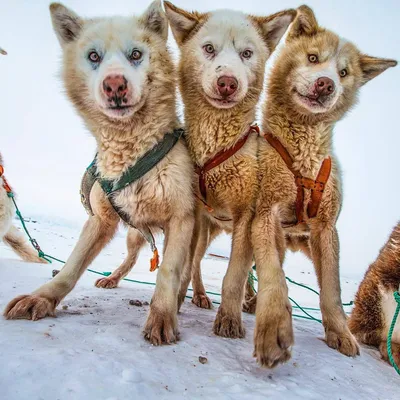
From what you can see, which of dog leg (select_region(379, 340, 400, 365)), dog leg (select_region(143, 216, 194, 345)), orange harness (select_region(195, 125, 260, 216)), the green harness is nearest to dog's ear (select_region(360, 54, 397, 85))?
orange harness (select_region(195, 125, 260, 216))

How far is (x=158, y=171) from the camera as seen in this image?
227 centimetres

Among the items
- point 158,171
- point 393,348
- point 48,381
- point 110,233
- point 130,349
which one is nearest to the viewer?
point 48,381

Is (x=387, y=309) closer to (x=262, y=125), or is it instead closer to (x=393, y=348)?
(x=393, y=348)

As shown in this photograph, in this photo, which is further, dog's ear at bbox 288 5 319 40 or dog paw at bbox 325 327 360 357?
dog's ear at bbox 288 5 319 40

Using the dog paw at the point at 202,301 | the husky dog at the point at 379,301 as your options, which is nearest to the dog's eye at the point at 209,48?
the husky dog at the point at 379,301

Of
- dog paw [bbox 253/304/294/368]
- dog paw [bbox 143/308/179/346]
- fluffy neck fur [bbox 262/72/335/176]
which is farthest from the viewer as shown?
fluffy neck fur [bbox 262/72/335/176]

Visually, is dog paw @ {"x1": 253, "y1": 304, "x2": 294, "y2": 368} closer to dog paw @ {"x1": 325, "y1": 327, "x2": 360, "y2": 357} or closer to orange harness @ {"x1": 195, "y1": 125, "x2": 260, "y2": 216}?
dog paw @ {"x1": 325, "y1": 327, "x2": 360, "y2": 357}

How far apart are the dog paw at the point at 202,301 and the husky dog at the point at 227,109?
627 mm

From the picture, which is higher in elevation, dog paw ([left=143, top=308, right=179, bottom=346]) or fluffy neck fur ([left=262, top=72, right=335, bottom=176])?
fluffy neck fur ([left=262, top=72, right=335, bottom=176])

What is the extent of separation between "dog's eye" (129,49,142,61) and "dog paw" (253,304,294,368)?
1.73 metres

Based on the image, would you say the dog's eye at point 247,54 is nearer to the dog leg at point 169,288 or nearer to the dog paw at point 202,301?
the dog leg at point 169,288

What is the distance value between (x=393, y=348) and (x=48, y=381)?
229 centimetres

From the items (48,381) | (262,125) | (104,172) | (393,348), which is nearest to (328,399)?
(48,381)

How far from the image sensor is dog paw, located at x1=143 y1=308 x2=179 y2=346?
1913mm
